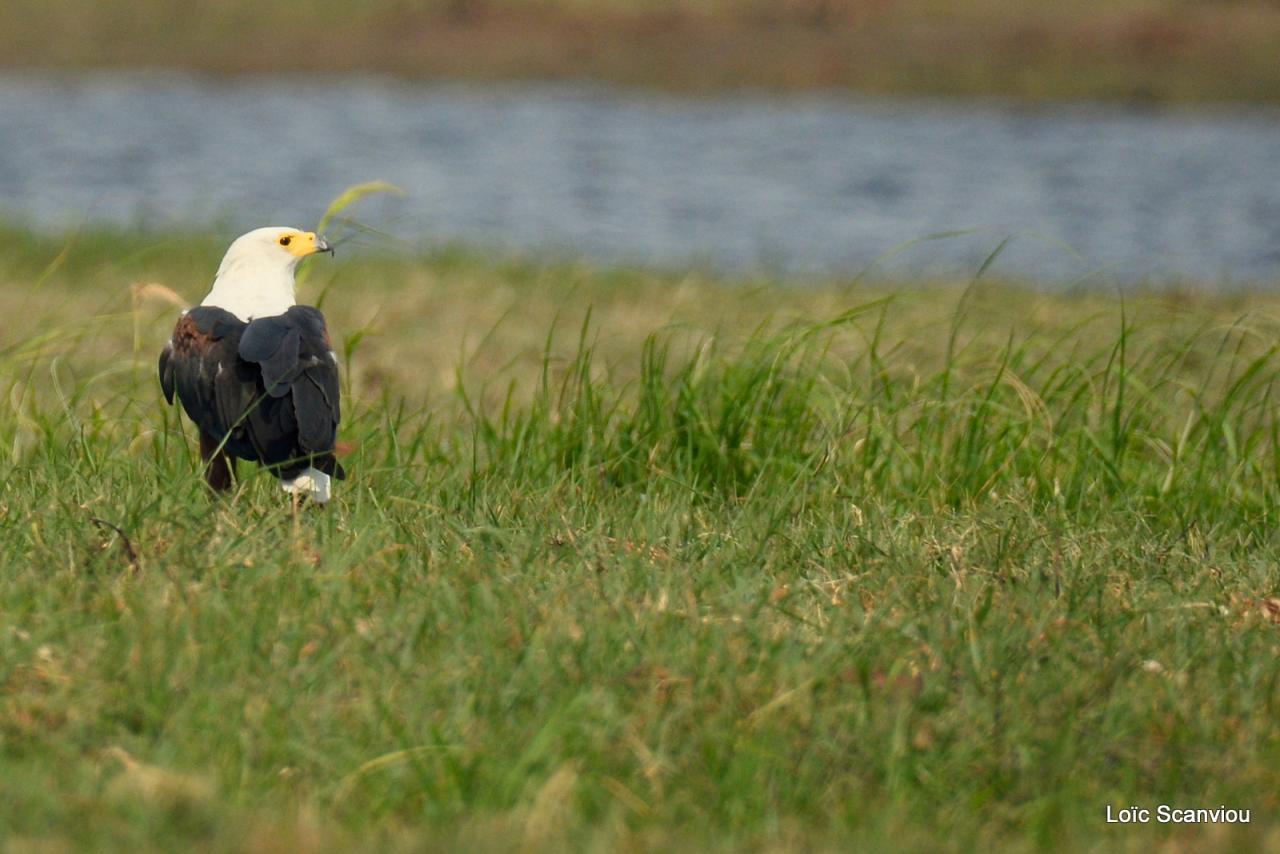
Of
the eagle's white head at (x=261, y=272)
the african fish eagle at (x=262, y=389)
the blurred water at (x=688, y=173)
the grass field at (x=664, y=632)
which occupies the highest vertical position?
the eagle's white head at (x=261, y=272)

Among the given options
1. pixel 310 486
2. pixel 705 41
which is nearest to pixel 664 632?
pixel 310 486

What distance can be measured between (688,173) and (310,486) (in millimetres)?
16663

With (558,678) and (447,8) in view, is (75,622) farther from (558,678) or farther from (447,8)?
(447,8)

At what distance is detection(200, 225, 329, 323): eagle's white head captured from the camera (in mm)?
4012

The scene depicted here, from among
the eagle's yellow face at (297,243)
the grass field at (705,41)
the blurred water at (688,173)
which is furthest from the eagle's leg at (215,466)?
the grass field at (705,41)

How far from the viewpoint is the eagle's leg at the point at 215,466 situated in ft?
13.0

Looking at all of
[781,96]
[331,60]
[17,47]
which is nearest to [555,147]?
[781,96]

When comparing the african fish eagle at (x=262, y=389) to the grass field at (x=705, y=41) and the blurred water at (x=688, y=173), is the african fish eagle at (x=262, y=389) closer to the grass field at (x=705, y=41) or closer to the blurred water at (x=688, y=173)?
the blurred water at (x=688, y=173)

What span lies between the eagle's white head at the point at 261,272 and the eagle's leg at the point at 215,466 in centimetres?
31

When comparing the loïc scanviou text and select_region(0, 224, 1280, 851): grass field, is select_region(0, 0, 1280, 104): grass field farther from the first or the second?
the loïc scanviou text

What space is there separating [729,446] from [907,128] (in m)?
23.1

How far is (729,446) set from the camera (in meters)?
4.74

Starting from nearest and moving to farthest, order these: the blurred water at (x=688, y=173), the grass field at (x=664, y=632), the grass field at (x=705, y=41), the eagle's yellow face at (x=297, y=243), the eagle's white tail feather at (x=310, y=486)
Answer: the grass field at (x=664, y=632) < the eagle's white tail feather at (x=310, y=486) < the eagle's yellow face at (x=297, y=243) < the blurred water at (x=688, y=173) < the grass field at (x=705, y=41)

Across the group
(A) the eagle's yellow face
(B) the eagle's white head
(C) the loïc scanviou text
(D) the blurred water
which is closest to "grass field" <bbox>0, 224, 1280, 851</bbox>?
(C) the loïc scanviou text
